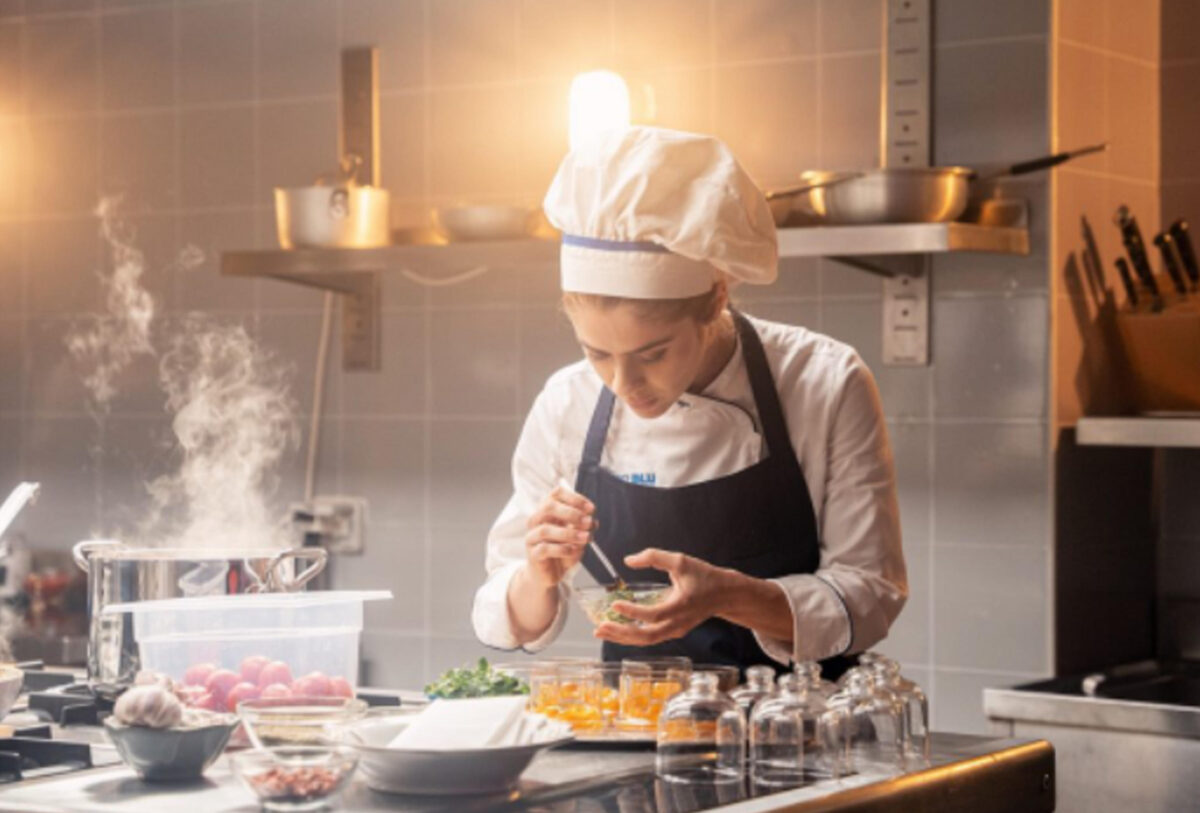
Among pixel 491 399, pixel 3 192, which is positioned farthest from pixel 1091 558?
pixel 3 192

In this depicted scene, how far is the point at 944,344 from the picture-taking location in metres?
3.76

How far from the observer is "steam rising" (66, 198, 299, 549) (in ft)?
15.0

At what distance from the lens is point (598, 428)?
113 inches

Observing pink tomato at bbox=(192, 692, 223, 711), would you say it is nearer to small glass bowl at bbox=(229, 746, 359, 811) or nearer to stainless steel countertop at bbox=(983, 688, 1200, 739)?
small glass bowl at bbox=(229, 746, 359, 811)

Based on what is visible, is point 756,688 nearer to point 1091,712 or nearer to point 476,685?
point 476,685

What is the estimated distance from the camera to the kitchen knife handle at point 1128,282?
3738 mm

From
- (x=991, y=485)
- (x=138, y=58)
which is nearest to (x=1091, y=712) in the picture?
(x=991, y=485)

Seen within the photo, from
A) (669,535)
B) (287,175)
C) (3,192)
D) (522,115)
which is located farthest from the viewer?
(3,192)

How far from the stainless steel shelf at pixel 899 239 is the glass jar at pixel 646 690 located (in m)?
1.40

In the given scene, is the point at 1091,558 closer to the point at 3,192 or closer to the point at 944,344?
the point at 944,344

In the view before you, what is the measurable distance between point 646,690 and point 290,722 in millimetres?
470

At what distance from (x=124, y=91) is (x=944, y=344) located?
2.30 metres

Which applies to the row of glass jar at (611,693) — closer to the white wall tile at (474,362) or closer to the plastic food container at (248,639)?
the plastic food container at (248,639)

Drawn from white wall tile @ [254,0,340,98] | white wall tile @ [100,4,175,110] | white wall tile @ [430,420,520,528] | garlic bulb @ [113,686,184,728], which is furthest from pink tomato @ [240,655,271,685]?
white wall tile @ [100,4,175,110]
